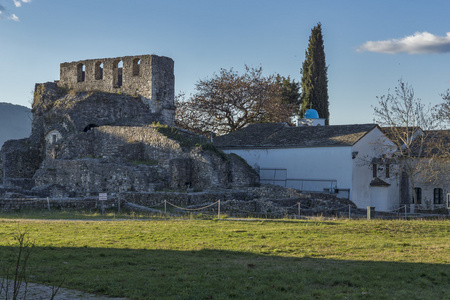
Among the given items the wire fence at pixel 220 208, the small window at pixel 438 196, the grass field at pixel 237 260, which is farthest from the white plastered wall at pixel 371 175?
the grass field at pixel 237 260

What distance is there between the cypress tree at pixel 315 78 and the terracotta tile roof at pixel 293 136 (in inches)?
634

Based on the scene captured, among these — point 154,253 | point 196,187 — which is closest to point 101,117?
point 196,187

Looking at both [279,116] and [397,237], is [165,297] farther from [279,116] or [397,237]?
[279,116]

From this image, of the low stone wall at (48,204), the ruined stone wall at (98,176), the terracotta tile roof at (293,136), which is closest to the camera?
the low stone wall at (48,204)

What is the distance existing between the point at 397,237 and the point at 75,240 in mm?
8925

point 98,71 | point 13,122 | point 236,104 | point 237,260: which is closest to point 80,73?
point 98,71

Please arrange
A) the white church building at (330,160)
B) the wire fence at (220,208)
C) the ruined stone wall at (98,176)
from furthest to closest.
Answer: the white church building at (330,160) → the ruined stone wall at (98,176) → the wire fence at (220,208)

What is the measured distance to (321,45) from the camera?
65438 millimetres

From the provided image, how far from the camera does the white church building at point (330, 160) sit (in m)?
40.2

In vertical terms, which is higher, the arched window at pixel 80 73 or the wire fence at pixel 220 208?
the arched window at pixel 80 73

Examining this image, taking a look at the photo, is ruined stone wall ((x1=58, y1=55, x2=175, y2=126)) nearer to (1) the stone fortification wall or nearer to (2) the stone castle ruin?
(2) the stone castle ruin

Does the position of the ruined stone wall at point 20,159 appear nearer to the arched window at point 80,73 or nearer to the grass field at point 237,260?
the arched window at point 80,73

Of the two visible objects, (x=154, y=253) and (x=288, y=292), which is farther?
(x=154, y=253)

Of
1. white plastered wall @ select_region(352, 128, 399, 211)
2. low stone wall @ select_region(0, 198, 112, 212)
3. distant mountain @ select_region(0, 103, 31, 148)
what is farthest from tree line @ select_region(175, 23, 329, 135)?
distant mountain @ select_region(0, 103, 31, 148)
